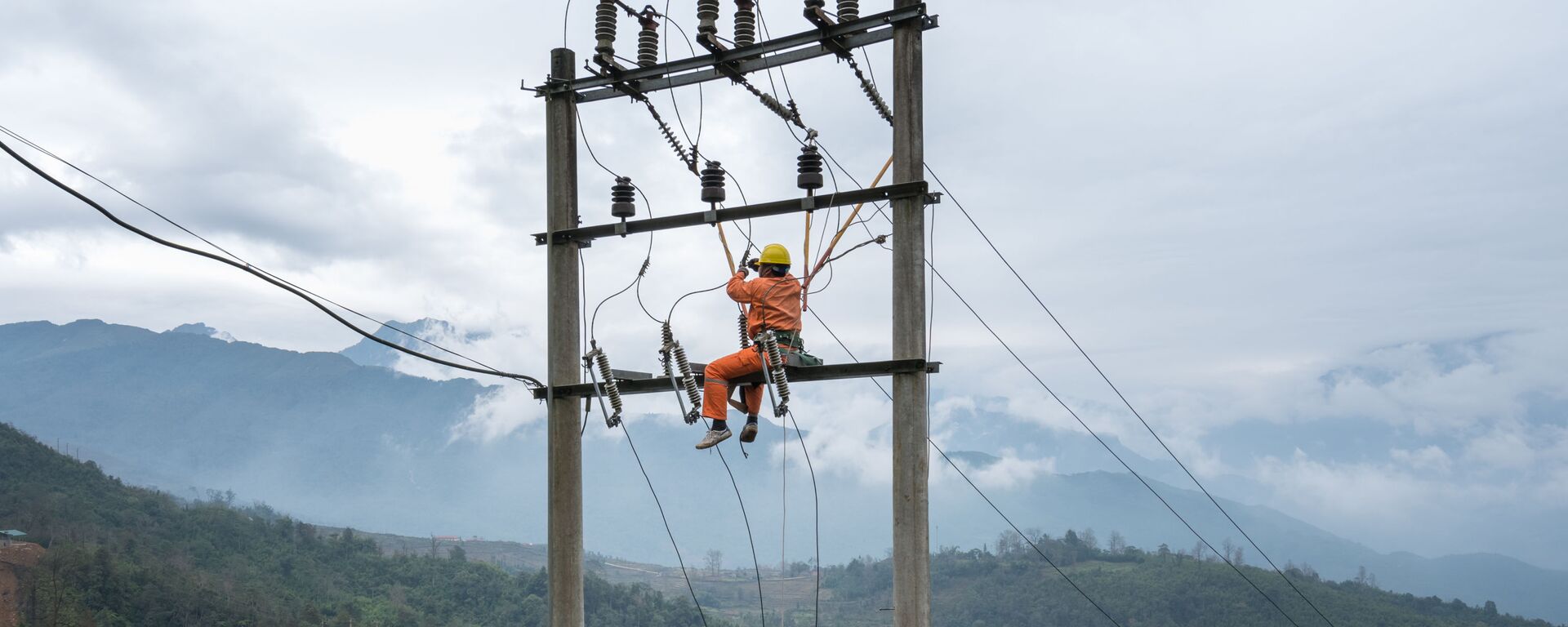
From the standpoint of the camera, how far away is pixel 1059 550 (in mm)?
192375

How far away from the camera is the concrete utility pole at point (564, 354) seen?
1309 centimetres

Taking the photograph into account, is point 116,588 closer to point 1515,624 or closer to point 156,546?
point 156,546

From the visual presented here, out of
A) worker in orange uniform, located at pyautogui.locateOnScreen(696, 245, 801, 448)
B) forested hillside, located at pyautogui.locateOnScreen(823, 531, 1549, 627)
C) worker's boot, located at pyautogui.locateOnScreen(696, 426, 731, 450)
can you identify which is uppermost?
worker in orange uniform, located at pyautogui.locateOnScreen(696, 245, 801, 448)

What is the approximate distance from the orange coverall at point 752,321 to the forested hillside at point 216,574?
118847 mm

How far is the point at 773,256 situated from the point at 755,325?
0.68m

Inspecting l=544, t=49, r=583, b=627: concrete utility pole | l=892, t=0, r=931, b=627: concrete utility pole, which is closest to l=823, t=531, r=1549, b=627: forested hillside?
l=544, t=49, r=583, b=627: concrete utility pole

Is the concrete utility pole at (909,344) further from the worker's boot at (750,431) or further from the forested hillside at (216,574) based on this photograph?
the forested hillside at (216,574)

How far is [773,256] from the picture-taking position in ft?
41.3

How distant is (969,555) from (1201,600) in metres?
45.2

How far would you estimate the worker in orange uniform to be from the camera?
40.6ft

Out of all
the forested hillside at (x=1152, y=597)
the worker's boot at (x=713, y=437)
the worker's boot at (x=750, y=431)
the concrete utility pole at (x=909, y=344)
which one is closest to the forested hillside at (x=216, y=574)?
the forested hillside at (x=1152, y=597)

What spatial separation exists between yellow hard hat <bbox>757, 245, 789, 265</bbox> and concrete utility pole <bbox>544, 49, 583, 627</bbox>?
2.03 meters

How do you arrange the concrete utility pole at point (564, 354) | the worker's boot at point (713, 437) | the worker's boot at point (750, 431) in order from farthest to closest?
the concrete utility pole at point (564, 354)
the worker's boot at point (713, 437)
the worker's boot at point (750, 431)

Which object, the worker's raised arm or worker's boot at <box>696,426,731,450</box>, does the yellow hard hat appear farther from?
worker's boot at <box>696,426,731,450</box>
